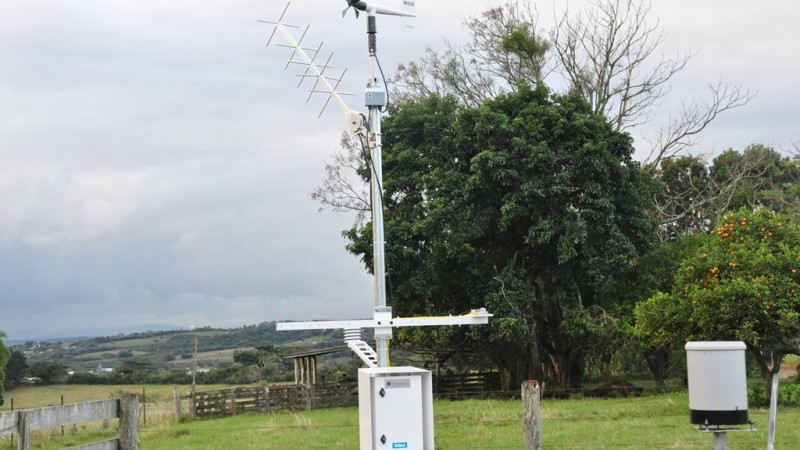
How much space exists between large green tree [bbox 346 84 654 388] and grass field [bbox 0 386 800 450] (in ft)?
13.3

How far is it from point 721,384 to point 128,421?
5.95 meters

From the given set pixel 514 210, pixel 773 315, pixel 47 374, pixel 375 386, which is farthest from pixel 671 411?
pixel 47 374

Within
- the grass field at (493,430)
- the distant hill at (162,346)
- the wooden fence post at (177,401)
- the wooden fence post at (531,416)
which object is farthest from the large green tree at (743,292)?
the distant hill at (162,346)

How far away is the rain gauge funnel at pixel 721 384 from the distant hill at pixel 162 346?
4001 centimetres

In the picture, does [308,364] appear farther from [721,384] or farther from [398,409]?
[721,384]

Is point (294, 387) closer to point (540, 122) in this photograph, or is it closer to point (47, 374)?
point (540, 122)

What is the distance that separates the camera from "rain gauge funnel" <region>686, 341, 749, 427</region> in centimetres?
853

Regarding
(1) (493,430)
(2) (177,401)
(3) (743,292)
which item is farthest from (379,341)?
(2) (177,401)

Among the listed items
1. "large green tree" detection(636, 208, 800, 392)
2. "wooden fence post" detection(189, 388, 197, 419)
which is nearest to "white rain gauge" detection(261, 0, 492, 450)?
"large green tree" detection(636, 208, 800, 392)

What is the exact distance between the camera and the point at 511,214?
29.5 meters

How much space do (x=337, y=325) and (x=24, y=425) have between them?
4328mm

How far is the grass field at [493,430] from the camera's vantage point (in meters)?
15.9

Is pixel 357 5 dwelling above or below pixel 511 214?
above

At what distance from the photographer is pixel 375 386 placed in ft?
34.1
